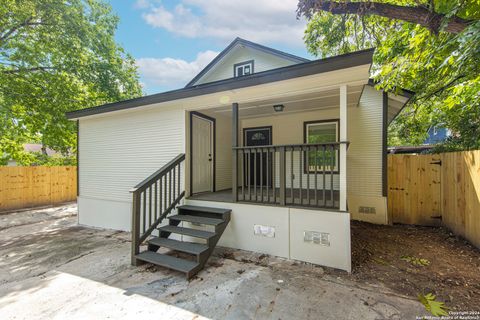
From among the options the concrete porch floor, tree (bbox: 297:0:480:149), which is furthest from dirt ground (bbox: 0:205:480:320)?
tree (bbox: 297:0:480:149)

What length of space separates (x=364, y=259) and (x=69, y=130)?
11.7 metres

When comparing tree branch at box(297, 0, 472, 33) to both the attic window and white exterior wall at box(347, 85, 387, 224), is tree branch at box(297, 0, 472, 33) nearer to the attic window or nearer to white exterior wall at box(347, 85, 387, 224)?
white exterior wall at box(347, 85, 387, 224)

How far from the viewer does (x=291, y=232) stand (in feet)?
11.6

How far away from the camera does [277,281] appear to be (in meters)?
2.87

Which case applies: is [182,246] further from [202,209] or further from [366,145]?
[366,145]

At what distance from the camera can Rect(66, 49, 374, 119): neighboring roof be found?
9.23ft

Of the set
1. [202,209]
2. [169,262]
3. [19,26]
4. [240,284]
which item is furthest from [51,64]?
[240,284]

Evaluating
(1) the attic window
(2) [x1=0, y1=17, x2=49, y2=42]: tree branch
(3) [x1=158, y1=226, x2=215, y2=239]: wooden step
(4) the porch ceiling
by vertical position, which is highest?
(2) [x1=0, y1=17, x2=49, y2=42]: tree branch

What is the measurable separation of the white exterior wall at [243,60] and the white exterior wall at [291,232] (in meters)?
5.39

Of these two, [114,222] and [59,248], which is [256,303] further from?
[114,222]

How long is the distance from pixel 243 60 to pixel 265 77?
15.8 ft

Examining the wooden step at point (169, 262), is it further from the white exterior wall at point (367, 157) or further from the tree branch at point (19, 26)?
the tree branch at point (19, 26)

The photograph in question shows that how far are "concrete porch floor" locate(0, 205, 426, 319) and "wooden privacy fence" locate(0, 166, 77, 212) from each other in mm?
5238

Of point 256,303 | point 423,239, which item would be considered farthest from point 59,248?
point 423,239
